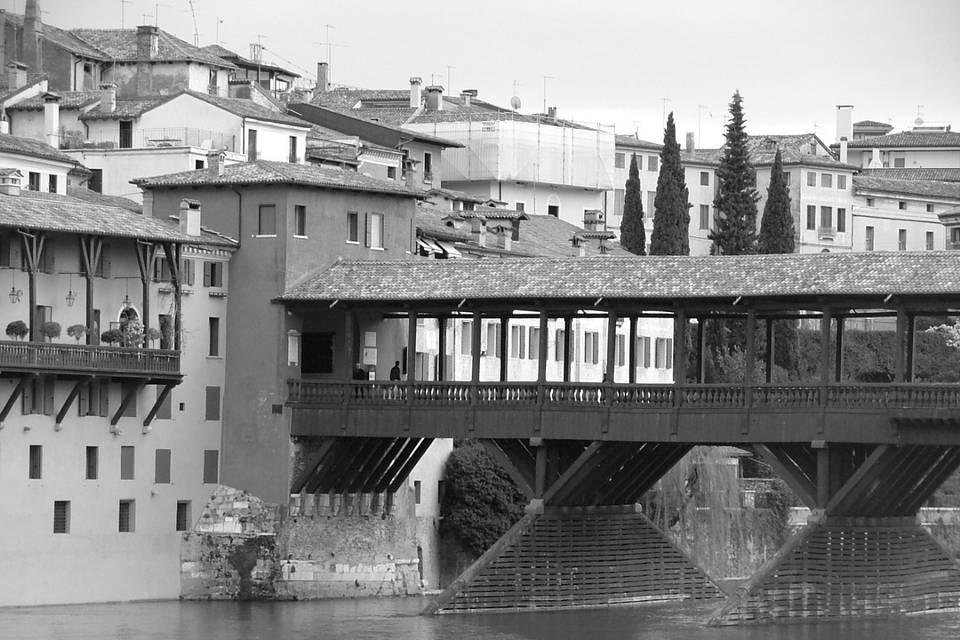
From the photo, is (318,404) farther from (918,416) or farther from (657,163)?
(657,163)

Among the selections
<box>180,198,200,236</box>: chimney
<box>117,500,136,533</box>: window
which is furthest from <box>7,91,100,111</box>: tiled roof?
<box>117,500,136,533</box>: window

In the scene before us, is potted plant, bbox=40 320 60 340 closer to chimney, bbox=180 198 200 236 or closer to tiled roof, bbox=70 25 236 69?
chimney, bbox=180 198 200 236

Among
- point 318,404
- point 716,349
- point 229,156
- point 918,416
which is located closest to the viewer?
point 918,416

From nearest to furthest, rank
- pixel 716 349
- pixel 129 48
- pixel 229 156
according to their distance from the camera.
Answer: pixel 229 156 → pixel 716 349 → pixel 129 48

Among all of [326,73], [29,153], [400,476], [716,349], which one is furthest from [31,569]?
[326,73]

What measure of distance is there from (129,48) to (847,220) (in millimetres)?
38748

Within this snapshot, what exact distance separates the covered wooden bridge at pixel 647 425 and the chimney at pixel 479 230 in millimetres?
13342

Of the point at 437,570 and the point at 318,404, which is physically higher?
the point at 318,404

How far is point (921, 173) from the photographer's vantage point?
444 feet

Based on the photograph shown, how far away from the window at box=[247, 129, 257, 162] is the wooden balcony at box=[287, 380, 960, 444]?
2025 centimetres

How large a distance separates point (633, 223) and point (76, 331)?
41.2 m

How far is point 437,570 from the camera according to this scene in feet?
232

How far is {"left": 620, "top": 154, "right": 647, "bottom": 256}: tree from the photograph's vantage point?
98500mm

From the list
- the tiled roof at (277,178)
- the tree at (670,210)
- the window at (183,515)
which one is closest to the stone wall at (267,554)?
the window at (183,515)
